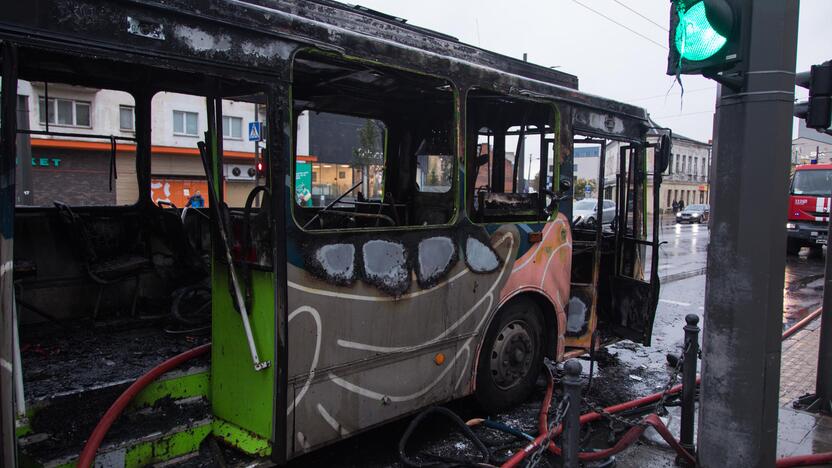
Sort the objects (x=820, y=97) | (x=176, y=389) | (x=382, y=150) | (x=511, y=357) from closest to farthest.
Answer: (x=176, y=389) < (x=820, y=97) < (x=511, y=357) < (x=382, y=150)

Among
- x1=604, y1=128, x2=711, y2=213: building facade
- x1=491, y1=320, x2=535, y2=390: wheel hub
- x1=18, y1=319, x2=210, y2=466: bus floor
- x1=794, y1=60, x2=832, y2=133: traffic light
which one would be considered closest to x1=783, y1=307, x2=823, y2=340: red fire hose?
x1=794, y1=60, x2=832, y2=133: traffic light

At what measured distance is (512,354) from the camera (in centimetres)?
503

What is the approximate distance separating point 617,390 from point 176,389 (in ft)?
14.1

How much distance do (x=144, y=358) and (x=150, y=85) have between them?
2499 mm

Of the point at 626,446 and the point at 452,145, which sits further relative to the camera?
the point at 452,145

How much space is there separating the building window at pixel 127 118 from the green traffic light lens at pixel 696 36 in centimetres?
442

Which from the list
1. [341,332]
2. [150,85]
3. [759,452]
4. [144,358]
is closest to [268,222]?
Answer: [341,332]

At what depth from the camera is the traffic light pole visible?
326cm

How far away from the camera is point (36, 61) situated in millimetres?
3762

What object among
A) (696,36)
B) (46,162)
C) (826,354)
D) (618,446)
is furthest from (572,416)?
(46,162)

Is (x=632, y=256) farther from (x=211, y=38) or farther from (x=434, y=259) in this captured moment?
(x=211, y=38)

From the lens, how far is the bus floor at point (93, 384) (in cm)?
308

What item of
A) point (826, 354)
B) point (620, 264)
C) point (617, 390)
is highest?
point (620, 264)

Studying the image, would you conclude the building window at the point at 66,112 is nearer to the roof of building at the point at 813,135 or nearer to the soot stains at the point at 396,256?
the soot stains at the point at 396,256
